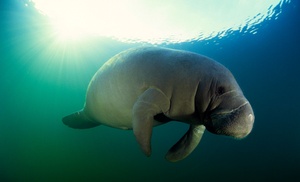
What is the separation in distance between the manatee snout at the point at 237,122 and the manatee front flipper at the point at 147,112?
0.84 m

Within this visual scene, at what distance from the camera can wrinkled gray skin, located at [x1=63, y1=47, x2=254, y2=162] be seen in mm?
2750

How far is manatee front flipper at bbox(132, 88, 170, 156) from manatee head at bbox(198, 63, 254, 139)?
2.00ft

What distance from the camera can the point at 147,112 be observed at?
10.3 ft

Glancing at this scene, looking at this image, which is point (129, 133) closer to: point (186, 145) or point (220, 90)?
point (186, 145)

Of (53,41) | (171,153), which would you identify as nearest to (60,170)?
(53,41)

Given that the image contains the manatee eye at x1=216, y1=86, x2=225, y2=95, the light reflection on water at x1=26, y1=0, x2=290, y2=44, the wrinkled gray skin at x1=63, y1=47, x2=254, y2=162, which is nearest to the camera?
the wrinkled gray skin at x1=63, y1=47, x2=254, y2=162

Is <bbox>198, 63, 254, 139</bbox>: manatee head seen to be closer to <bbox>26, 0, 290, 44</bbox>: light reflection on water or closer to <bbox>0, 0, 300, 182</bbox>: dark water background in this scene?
<bbox>26, 0, 290, 44</bbox>: light reflection on water


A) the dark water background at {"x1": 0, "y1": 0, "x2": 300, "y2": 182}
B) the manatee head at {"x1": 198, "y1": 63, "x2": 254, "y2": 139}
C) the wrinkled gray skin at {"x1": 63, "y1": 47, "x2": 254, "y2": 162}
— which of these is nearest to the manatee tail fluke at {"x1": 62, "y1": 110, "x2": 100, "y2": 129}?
the wrinkled gray skin at {"x1": 63, "y1": 47, "x2": 254, "y2": 162}

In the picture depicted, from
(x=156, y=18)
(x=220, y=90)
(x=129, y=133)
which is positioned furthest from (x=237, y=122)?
(x=129, y=133)

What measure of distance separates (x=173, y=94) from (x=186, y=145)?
145cm

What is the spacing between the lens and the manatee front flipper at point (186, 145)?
14.0 feet

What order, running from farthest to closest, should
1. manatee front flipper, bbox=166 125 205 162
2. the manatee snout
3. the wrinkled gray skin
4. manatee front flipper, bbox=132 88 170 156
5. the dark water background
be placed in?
the dark water background → manatee front flipper, bbox=166 125 205 162 → manatee front flipper, bbox=132 88 170 156 → the wrinkled gray skin → the manatee snout

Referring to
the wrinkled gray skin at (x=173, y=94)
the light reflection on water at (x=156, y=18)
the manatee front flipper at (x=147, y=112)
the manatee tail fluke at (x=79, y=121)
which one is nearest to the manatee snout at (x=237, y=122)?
the wrinkled gray skin at (x=173, y=94)

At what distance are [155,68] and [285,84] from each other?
3038 cm
